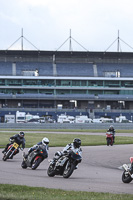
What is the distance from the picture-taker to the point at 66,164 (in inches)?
→ 655

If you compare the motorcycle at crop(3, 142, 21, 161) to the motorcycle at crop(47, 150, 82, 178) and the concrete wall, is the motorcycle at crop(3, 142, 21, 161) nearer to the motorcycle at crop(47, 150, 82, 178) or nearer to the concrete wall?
the motorcycle at crop(47, 150, 82, 178)

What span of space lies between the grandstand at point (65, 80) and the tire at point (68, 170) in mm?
94896

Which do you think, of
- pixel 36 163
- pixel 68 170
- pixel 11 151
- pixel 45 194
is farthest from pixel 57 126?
pixel 45 194

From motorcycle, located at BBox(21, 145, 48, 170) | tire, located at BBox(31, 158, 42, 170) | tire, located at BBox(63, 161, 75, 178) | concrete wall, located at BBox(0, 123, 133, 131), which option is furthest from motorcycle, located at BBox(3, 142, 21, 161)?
concrete wall, located at BBox(0, 123, 133, 131)

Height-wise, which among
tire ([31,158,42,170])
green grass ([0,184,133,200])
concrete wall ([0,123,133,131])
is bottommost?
green grass ([0,184,133,200])

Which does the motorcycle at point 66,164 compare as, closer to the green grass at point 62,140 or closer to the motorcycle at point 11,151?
the motorcycle at point 11,151

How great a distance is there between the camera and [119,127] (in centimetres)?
7444

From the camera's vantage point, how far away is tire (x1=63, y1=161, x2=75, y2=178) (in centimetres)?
1636

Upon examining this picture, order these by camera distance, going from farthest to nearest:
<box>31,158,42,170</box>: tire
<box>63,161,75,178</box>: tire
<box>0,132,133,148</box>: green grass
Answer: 1. <box>0,132,133,148</box>: green grass
2. <box>31,158,42,170</box>: tire
3. <box>63,161,75,178</box>: tire

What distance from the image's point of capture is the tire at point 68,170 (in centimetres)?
1636

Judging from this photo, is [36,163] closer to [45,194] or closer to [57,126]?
[45,194]

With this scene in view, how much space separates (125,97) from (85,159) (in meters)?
90.0

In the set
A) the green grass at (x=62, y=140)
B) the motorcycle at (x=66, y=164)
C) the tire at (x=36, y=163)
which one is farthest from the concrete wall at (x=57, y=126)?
the motorcycle at (x=66, y=164)

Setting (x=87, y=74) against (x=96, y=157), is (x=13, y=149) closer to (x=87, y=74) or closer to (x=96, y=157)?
(x=96, y=157)
